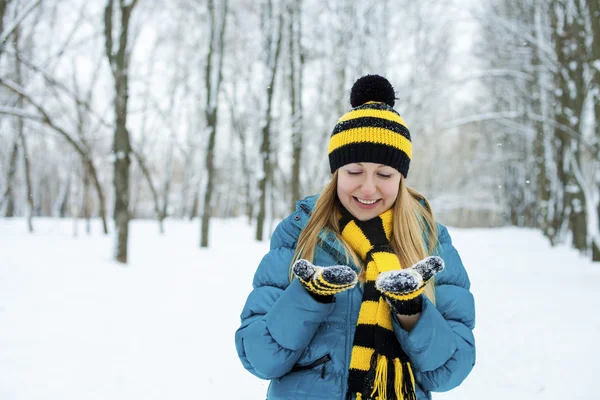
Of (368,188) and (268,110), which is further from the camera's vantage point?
(268,110)

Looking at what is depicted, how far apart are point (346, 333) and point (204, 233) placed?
11858mm

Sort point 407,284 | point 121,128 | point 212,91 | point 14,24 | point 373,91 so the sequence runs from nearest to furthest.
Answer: point 407,284
point 373,91
point 14,24
point 121,128
point 212,91

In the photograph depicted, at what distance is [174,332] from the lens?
16.1ft

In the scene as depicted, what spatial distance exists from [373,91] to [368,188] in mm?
474

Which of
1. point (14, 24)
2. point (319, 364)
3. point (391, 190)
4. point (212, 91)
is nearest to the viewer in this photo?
point (319, 364)

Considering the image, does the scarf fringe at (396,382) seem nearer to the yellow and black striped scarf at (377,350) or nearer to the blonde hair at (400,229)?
the yellow and black striped scarf at (377,350)

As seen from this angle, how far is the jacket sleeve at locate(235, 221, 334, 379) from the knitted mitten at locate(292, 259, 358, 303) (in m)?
0.05

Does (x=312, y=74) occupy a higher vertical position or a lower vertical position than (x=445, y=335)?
higher

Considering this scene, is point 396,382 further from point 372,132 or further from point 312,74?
point 312,74

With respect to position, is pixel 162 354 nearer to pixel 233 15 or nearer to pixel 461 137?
pixel 233 15

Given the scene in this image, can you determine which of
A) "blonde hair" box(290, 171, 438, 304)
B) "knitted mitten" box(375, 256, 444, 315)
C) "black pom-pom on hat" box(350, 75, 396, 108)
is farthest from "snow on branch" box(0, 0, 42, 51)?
"knitted mitten" box(375, 256, 444, 315)

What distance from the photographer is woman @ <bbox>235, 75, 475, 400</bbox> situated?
146cm

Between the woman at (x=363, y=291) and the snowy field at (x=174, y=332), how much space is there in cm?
223

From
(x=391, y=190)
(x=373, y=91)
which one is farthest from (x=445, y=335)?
(x=373, y=91)
